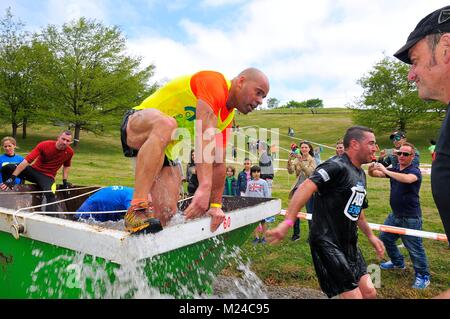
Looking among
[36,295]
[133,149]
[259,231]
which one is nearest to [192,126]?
[133,149]

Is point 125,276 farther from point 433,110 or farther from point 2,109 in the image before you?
point 433,110

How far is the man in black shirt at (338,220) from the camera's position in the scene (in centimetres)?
300

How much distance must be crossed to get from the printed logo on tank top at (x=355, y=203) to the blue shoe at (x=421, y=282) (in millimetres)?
1984

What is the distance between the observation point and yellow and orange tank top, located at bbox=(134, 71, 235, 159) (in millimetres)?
2943

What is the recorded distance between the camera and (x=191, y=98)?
3.12 metres

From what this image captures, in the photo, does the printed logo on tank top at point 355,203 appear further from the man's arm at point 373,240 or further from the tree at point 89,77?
the tree at point 89,77

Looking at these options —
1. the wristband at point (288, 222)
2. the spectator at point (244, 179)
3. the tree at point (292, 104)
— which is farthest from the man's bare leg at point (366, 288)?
the tree at point (292, 104)

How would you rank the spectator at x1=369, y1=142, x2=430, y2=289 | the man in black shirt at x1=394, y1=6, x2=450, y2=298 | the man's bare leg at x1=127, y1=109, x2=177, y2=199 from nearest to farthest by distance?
the man in black shirt at x1=394, y1=6, x2=450, y2=298 < the man's bare leg at x1=127, y1=109, x2=177, y2=199 < the spectator at x1=369, y1=142, x2=430, y2=289

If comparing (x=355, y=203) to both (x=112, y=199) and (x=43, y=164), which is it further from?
(x=43, y=164)

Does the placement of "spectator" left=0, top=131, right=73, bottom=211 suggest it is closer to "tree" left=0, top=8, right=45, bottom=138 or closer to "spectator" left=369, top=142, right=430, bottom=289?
"spectator" left=369, top=142, right=430, bottom=289

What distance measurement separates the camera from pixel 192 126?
3.29 m

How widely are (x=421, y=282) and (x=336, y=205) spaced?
2272 mm

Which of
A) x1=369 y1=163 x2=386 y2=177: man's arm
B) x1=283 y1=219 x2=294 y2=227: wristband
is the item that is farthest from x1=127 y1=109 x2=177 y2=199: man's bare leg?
x1=369 y1=163 x2=386 y2=177: man's arm
